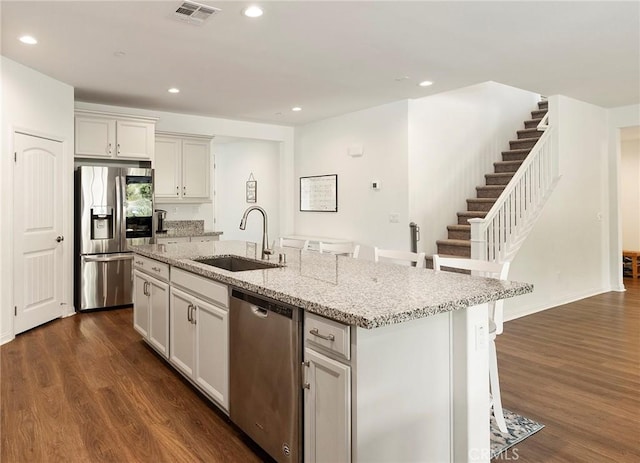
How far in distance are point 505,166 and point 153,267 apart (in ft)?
17.8

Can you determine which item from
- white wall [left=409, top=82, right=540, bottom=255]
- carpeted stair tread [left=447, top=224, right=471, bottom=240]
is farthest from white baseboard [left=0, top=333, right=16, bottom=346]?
carpeted stair tread [left=447, top=224, right=471, bottom=240]

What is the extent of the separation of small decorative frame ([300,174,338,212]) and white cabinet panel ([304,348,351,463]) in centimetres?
495

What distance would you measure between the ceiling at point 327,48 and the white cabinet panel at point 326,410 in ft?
7.80

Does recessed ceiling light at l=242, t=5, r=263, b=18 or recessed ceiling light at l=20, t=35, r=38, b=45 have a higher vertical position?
recessed ceiling light at l=20, t=35, r=38, b=45

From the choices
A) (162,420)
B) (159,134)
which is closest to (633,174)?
(159,134)

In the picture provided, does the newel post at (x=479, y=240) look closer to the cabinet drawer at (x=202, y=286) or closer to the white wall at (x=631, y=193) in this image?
the cabinet drawer at (x=202, y=286)

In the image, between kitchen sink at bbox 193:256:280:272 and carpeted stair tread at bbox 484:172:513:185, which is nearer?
kitchen sink at bbox 193:256:280:272

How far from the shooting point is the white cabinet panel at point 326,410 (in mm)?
1618

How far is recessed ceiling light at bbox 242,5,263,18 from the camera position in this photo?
2.97 metres

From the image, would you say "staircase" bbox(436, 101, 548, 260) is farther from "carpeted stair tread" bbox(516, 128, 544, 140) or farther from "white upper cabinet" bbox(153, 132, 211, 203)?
"white upper cabinet" bbox(153, 132, 211, 203)

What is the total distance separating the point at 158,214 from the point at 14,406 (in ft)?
12.0

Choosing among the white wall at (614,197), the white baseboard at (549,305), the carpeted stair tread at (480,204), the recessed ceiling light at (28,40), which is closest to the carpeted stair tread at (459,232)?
the carpeted stair tread at (480,204)

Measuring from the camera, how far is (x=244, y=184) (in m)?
8.84

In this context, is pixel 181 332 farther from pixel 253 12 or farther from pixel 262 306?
pixel 253 12
